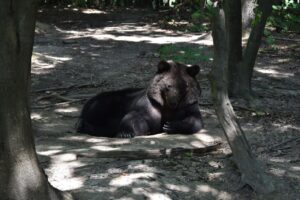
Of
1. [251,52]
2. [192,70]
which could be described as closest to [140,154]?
[192,70]

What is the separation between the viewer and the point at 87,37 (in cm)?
1770

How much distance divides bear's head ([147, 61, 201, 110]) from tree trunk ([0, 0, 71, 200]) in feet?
11.0

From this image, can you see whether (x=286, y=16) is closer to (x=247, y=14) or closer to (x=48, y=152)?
(x=247, y=14)

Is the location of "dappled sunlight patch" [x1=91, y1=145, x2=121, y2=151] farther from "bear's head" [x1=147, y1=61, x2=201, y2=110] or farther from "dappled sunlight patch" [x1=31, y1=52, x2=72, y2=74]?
"dappled sunlight patch" [x1=31, y1=52, x2=72, y2=74]

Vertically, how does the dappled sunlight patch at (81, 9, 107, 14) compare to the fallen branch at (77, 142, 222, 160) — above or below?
above

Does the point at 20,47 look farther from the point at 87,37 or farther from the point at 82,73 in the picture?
the point at 87,37

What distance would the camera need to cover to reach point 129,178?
5.14m

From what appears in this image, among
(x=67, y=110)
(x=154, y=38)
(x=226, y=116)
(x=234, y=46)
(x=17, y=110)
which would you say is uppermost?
(x=17, y=110)

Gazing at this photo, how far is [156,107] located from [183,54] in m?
5.87

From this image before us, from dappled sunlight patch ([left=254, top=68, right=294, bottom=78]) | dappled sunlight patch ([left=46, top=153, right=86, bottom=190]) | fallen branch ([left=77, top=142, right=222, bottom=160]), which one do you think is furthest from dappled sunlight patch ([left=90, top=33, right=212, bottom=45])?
dappled sunlight patch ([left=46, top=153, right=86, bottom=190])

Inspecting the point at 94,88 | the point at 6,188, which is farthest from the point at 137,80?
the point at 6,188

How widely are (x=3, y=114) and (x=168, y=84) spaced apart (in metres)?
3.83

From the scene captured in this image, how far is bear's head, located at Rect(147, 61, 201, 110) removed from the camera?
753 cm

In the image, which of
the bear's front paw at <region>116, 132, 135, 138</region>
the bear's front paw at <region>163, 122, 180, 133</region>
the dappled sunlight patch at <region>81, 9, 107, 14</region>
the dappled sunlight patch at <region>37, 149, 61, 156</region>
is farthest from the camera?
the dappled sunlight patch at <region>81, 9, 107, 14</region>
